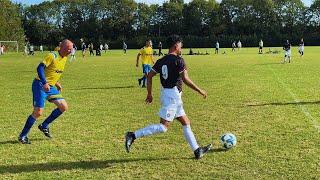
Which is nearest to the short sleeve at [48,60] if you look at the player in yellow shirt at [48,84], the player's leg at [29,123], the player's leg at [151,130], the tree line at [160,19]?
the player in yellow shirt at [48,84]

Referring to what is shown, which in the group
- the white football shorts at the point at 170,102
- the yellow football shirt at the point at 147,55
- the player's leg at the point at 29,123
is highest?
the yellow football shirt at the point at 147,55

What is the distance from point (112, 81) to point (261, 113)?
38.0 ft

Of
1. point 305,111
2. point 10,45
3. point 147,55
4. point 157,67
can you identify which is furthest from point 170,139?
point 10,45

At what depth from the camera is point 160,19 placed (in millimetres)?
134000

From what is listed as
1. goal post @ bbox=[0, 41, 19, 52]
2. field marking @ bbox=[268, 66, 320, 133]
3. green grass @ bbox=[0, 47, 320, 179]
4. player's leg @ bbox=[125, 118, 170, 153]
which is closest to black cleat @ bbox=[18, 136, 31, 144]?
green grass @ bbox=[0, 47, 320, 179]

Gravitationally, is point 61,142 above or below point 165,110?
below

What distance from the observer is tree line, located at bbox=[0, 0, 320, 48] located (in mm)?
122625

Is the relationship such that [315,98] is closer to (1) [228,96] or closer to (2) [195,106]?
(1) [228,96]

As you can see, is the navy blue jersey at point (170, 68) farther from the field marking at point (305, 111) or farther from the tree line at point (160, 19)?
the tree line at point (160, 19)

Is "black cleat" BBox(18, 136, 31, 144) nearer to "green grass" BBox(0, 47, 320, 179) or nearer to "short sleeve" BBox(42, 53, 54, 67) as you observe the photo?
"green grass" BBox(0, 47, 320, 179)

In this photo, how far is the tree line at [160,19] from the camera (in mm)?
122625

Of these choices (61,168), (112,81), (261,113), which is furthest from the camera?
(112,81)

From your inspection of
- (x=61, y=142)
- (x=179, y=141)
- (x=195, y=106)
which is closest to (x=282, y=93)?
(x=195, y=106)

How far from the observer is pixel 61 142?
9.09 meters
